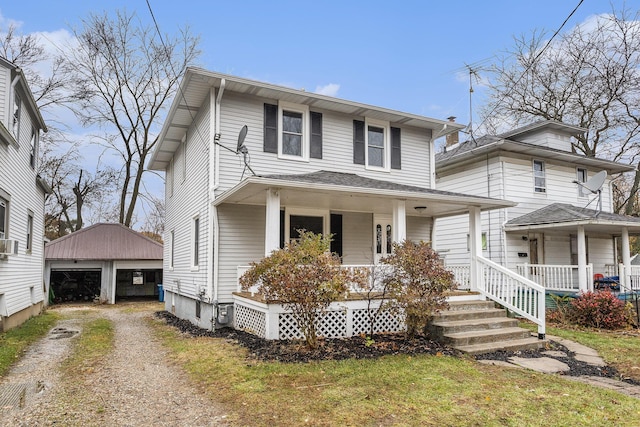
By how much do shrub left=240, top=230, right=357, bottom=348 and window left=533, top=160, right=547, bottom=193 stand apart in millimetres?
10882

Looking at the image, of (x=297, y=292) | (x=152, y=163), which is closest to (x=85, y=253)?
(x=152, y=163)

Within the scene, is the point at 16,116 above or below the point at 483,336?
above

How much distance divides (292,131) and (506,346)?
22.1 ft

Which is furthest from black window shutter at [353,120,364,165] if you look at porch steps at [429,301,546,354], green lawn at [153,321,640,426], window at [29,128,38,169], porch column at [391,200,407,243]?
window at [29,128,38,169]

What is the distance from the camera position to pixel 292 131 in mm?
10992

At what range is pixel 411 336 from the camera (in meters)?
7.95

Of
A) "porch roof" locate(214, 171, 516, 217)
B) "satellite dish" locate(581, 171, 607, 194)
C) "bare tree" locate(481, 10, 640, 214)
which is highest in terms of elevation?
"bare tree" locate(481, 10, 640, 214)

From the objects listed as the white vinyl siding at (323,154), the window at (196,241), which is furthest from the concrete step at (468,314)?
the window at (196,241)

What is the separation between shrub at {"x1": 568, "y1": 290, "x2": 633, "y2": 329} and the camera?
36.1ft

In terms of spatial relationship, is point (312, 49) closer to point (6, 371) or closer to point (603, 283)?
point (6, 371)

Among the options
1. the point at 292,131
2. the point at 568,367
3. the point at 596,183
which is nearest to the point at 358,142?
the point at 292,131

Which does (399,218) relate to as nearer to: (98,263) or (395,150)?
(395,150)

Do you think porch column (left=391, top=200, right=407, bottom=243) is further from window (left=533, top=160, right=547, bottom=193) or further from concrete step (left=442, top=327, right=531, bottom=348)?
window (left=533, top=160, right=547, bottom=193)

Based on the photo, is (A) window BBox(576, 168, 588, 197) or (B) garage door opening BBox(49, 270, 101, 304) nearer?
(A) window BBox(576, 168, 588, 197)
